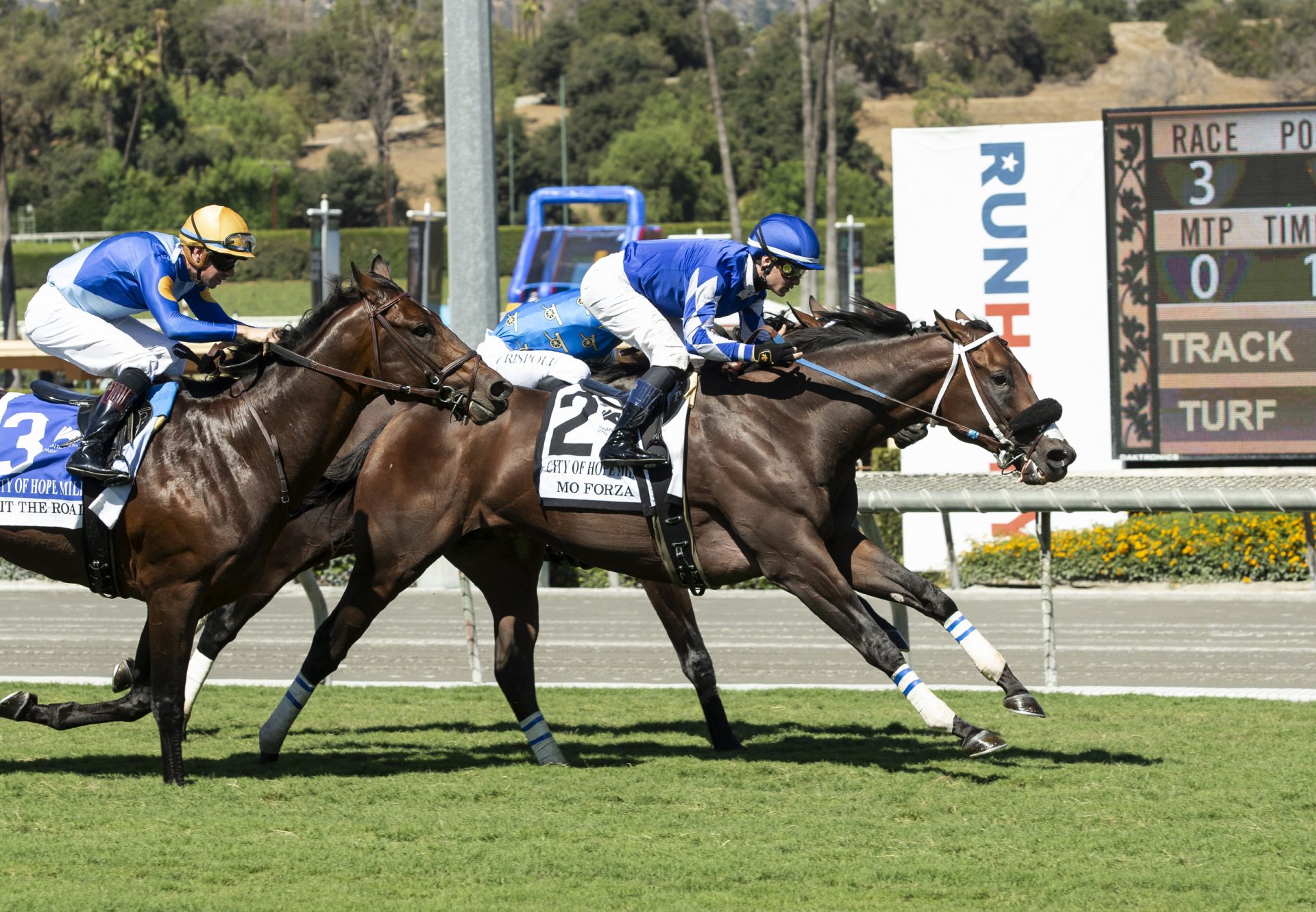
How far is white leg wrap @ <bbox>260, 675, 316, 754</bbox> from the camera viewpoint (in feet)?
21.9

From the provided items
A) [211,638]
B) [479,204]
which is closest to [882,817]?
[211,638]

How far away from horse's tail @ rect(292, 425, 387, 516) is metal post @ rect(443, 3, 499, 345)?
596cm

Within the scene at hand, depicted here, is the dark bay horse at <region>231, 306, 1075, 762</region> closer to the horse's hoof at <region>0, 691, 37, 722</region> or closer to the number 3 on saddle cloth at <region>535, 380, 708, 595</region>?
the number 3 on saddle cloth at <region>535, 380, 708, 595</region>

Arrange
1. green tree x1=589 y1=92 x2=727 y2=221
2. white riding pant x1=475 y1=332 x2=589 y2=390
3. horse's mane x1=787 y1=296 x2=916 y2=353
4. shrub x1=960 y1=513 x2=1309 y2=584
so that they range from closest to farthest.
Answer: horse's mane x1=787 y1=296 x2=916 y2=353
white riding pant x1=475 y1=332 x2=589 y2=390
shrub x1=960 y1=513 x2=1309 y2=584
green tree x1=589 y1=92 x2=727 y2=221

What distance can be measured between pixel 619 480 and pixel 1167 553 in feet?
27.0

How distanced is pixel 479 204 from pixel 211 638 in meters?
6.57

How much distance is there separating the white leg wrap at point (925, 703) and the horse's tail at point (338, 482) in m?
2.33

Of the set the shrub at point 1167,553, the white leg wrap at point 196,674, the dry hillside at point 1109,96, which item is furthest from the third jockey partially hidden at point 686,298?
the dry hillside at point 1109,96

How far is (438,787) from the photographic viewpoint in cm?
621

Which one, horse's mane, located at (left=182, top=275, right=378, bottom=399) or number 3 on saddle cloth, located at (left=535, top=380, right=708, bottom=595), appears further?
number 3 on saddle cloth, located at (left=535, top=380, right=708, bottom=595)

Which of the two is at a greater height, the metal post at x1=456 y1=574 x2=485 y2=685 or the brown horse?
the brown horse

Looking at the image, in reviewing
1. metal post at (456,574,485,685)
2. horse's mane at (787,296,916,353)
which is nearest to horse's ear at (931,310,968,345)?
horse's mane at (787,296,916,353)

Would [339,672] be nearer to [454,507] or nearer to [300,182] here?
[454,507]

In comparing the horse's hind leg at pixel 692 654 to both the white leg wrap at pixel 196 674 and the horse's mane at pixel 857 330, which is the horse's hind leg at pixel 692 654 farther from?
the white leg wrap at pixel 196 674
